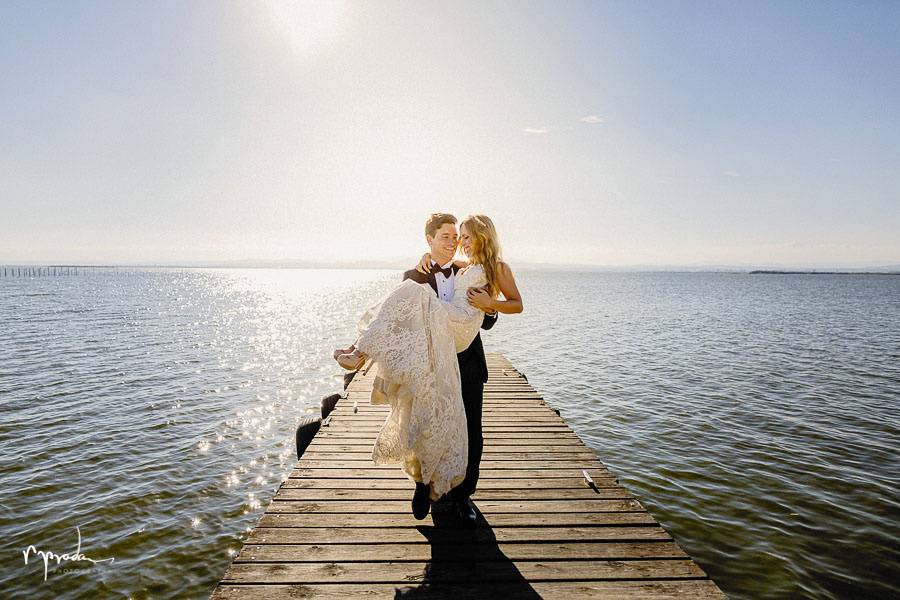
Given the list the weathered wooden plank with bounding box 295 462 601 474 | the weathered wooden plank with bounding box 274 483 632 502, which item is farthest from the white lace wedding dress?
the weathered wooden plank with bounding box 295 462 601 474

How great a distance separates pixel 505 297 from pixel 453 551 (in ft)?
7.39

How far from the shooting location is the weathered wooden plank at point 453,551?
12.3 ft

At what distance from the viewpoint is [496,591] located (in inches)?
133

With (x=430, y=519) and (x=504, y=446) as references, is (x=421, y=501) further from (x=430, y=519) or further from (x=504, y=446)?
(x=504, y=446)

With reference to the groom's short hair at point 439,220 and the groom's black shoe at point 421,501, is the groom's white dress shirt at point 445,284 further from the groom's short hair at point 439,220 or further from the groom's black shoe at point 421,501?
the groom's black shoe at point 421,501

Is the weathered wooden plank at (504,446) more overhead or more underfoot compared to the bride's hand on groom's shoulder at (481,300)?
more underfoot

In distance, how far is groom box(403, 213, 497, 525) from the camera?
4109 mm

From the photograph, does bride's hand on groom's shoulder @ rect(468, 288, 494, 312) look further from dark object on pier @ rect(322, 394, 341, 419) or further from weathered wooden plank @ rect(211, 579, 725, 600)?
dark object on pier @ rect(322, 394, 341, 419)

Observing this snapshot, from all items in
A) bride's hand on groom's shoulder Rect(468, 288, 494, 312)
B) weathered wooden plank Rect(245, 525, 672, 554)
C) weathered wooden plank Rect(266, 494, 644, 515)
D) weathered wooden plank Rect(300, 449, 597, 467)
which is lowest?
weathered wooden plank Rect(300, 449, 597, 467)

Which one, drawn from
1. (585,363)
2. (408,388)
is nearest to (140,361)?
(585,363)

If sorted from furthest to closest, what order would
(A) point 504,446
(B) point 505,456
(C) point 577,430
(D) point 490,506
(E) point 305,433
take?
(C) point 577,430 → (E) point 305,433 → (A) point 504,446 → (B) point 505,456 → (D) point 490,506

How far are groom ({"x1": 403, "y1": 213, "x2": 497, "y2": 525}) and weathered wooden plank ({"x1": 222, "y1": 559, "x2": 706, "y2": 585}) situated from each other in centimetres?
58
